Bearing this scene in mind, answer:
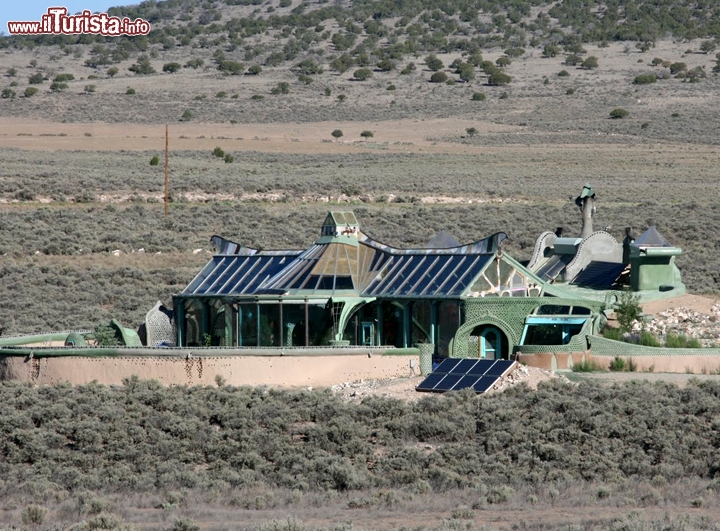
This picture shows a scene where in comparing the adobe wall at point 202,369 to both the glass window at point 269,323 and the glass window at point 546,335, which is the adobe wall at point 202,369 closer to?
the glass window at point 269,323

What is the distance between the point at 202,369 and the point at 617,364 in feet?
31.9

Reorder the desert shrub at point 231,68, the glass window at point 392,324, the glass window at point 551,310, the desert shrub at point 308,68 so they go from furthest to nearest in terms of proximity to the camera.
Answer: the desert shrub at point 231,68 < the desert shrub at point 308,68 < the glass window at point 392,324 < the glass window at point 551,310

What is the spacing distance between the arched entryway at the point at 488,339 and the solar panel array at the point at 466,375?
1990mm

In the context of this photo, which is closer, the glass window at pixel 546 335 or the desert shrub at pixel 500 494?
the desert shrub at pixel 500 494

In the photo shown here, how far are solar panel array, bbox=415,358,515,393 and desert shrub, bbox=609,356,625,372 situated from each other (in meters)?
3.15

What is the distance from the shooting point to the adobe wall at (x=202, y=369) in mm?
33438

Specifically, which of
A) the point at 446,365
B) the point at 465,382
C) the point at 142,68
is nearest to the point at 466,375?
the point at 465,382

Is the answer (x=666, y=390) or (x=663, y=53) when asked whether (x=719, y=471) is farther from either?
(x=663, y=53)

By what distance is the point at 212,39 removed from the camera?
562 feet

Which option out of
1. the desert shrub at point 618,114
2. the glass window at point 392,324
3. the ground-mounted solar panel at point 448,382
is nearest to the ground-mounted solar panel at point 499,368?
the ground-mounted solar panel at point 448,382

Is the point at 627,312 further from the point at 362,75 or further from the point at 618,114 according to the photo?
the point at 362,75

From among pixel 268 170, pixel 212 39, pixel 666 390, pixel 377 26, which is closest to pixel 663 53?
pixel 377 26

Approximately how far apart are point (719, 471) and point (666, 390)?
457 centimetres

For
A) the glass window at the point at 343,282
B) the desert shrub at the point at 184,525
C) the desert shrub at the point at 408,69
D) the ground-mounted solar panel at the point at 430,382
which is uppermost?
the desert shrub at the point at 408,69
